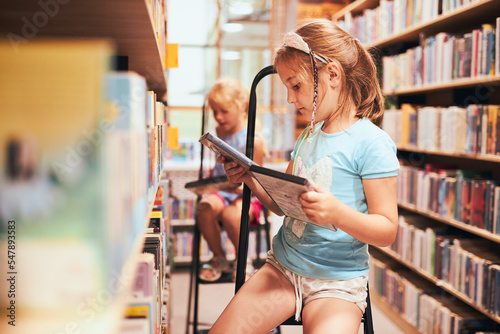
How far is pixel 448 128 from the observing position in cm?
230

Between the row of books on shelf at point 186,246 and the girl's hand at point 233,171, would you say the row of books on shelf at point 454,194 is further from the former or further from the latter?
the row of books on shelf at point 186,246

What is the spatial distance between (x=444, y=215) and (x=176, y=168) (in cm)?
205

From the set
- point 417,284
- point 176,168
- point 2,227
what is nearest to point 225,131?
point 176,168

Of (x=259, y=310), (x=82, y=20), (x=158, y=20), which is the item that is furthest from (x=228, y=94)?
(x=82, y=20)

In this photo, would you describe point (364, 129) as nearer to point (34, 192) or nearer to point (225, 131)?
point (34, 192)

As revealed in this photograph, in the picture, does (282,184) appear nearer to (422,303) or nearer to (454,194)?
(454,194)

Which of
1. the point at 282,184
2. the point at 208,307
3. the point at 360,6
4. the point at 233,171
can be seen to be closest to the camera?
the point at 282,184

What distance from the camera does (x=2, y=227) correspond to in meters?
0.45

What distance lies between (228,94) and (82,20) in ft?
5.75

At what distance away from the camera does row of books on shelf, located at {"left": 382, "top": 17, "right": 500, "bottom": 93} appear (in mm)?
1978

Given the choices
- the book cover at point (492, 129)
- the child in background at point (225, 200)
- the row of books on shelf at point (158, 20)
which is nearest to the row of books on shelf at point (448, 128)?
the book cover at point (492, 129)

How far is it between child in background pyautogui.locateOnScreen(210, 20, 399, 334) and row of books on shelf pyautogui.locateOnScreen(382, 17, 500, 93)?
1.06m

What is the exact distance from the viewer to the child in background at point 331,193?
3.47 feet

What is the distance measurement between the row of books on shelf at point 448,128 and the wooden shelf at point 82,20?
5.46ft
